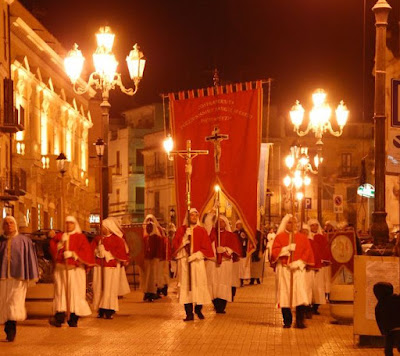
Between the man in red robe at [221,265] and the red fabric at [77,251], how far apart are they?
308 centimetres

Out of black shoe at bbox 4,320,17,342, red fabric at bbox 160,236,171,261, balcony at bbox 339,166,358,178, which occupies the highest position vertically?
balcony at bbox 339,166,358,178

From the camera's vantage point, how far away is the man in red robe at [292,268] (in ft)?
57.9

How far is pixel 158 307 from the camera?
74.1ft

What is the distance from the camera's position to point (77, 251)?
713 inches

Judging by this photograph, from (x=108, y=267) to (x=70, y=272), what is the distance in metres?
1.78

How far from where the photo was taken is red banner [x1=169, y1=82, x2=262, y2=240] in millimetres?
21516

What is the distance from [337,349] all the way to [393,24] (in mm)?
34692

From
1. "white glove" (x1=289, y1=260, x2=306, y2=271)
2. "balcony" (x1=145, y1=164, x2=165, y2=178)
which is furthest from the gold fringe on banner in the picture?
"balcony" (x1=145, y1=164, x2=165, y2=178)

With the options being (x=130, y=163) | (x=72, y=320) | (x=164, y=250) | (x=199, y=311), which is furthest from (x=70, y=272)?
(x=130, y=163)

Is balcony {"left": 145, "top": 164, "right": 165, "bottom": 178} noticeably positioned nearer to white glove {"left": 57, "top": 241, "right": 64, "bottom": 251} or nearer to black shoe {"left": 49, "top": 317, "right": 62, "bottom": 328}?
black shoe {"left": 49, "top": 317, "right": 62, "bottom": 328}

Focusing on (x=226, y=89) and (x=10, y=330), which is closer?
(x=10, y=330)

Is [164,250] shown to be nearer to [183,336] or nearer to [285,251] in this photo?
[285,251]

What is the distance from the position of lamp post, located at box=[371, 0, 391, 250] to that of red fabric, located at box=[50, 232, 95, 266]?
5007 mm

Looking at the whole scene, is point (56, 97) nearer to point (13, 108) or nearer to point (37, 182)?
point (37, 182)
